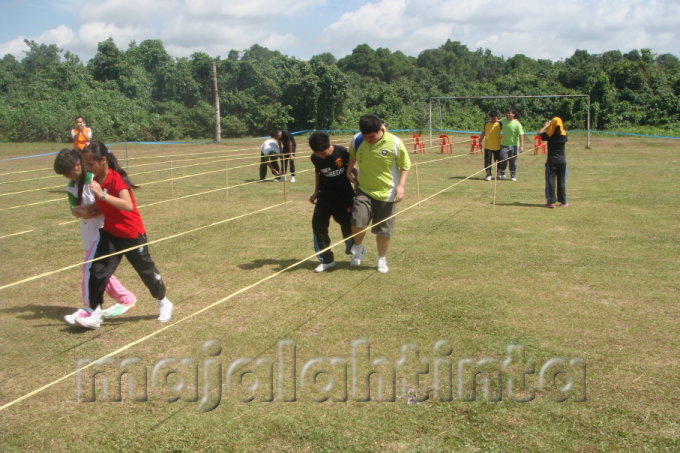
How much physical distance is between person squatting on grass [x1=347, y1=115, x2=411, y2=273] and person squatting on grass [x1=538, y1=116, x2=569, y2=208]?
16.4 feet

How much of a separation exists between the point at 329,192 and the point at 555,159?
18.7 ft

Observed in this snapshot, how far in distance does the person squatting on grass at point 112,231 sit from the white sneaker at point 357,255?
2455mm

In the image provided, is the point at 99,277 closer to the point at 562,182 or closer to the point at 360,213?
the point at 360,213

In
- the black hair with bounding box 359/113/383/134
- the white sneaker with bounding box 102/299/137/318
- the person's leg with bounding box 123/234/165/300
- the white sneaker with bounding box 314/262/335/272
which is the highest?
the black hair with bounding box 359/113/383/134

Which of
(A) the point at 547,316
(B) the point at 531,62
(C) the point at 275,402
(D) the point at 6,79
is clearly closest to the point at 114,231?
(C) the point at 275,402

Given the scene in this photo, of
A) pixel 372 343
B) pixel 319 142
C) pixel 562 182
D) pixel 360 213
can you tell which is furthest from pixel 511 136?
pixel 372 343

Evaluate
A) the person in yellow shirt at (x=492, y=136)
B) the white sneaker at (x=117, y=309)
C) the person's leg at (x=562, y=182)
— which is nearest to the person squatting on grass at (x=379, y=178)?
the white sneaker at (x=117, y=309)

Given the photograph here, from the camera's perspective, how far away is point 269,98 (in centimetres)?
4419

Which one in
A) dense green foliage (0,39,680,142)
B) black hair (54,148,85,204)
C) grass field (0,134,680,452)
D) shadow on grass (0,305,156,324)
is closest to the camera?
grass field (0,134,680,452)

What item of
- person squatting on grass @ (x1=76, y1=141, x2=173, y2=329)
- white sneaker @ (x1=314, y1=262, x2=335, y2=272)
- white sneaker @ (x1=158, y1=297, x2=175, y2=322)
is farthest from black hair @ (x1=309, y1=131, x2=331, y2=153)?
white sneaker @ (x1=158, y1=297, x2=175, y2=322)

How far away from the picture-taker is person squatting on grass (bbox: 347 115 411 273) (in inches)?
253

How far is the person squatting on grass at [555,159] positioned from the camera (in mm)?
10539

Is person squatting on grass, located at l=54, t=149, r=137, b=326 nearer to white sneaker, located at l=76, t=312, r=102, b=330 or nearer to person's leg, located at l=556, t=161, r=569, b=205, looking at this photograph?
white sneaker, located at l=76, t=312, r=102, b=330

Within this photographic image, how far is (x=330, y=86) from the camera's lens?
1601 inches
